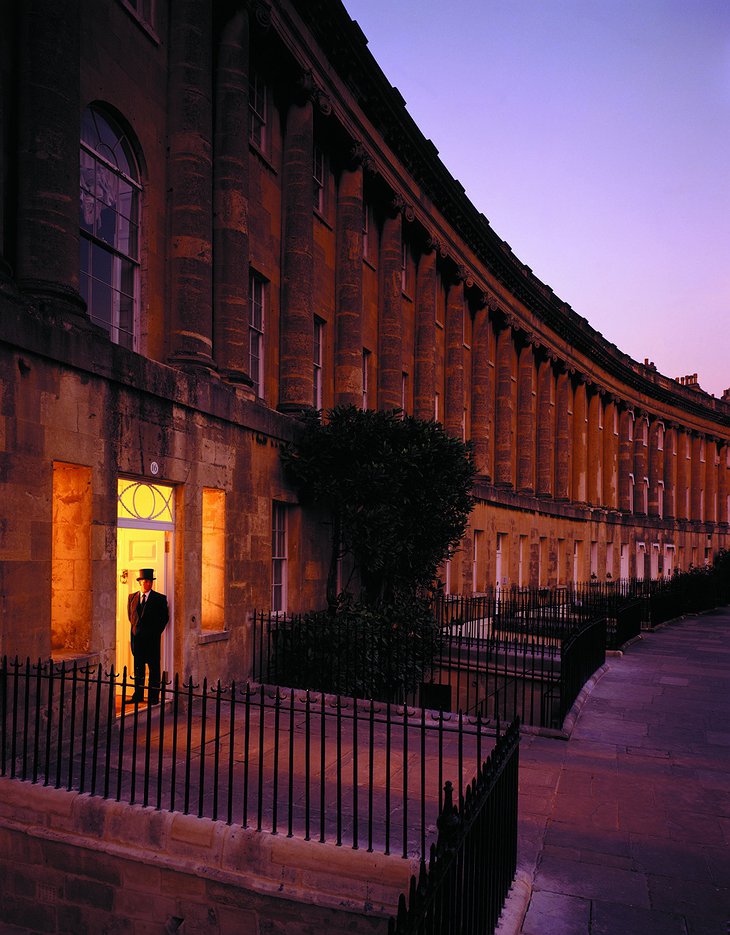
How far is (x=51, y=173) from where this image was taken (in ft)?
29.9

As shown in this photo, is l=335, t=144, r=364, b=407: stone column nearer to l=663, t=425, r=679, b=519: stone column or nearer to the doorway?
the doorway

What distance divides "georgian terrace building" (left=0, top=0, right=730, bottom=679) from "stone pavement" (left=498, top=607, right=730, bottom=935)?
17.2ft

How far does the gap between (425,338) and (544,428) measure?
44.6 feet

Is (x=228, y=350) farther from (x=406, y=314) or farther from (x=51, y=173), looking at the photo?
(x=406, y=314)

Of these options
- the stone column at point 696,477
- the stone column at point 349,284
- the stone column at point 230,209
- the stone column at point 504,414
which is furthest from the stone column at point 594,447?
the stone column at point 230,209

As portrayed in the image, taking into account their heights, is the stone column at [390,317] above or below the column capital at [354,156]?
below

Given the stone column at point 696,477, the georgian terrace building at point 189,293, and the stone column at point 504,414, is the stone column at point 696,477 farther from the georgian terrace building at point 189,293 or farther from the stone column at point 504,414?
the georgian terrace building at point 189,293

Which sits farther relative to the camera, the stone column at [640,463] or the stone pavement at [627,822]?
the stone column at [640,463]

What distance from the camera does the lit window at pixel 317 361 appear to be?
1794 cm

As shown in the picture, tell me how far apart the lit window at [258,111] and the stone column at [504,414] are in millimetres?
18309

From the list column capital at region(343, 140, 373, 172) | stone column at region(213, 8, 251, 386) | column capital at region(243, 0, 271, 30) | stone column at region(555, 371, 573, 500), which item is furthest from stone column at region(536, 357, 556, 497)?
stone column at region(213, 8, 251, 386)

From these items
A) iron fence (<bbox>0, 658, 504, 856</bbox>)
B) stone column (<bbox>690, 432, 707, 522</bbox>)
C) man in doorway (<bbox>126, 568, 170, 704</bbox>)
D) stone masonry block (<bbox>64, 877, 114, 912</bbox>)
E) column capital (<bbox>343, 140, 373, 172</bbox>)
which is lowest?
stone masonry block (<bbox>64, 877, 114, 912</bbox>)

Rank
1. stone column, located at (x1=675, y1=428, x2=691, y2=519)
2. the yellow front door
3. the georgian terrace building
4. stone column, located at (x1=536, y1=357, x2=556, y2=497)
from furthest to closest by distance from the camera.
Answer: stone column, located at (x1=675, y1=428, x2=691, y2=519), stone column, located at (x1=536, y1=357, x2=556, y2=497), the yellow front door, the georgian terrace building

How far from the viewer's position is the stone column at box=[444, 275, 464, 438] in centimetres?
2719
